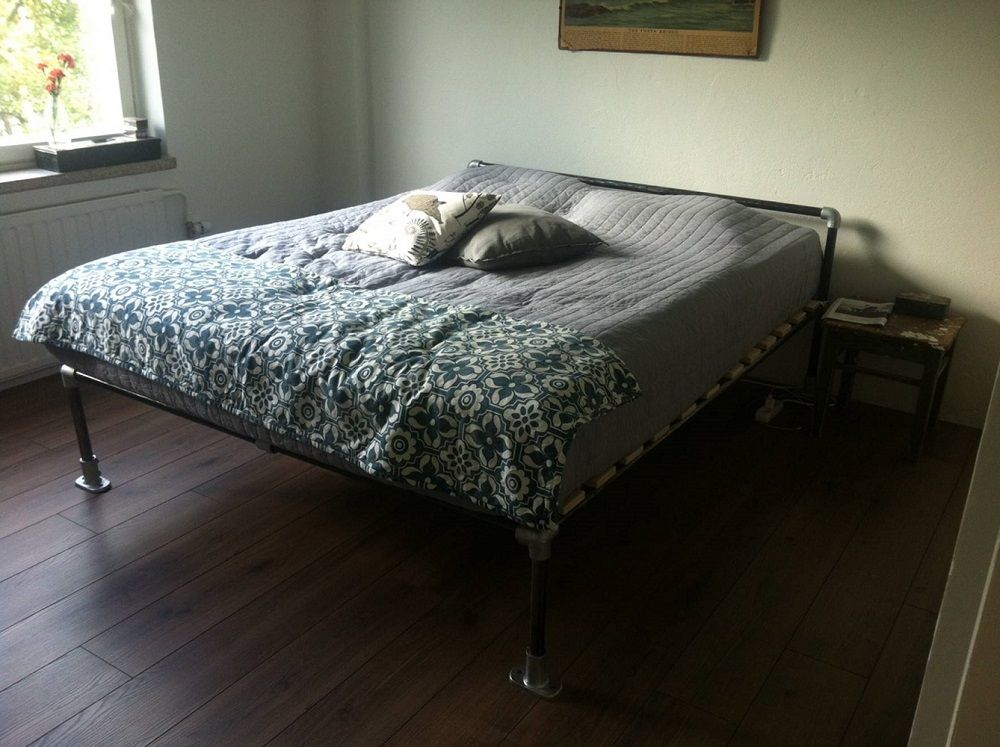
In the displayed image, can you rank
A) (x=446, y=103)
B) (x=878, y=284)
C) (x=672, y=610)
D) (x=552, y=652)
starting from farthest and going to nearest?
(x=446, y=103)
(x=878, y=284)
(x=672, y=610)
(x=552, y=652)

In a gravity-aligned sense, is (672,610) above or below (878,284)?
below

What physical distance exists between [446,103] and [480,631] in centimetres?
258

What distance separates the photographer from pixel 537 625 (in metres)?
1.93

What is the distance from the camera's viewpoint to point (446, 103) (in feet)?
13.2

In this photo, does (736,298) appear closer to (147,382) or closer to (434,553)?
(434,553)

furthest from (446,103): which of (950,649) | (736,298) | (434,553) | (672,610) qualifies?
(950,649)

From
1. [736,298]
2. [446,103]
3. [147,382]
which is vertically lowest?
[147,382]

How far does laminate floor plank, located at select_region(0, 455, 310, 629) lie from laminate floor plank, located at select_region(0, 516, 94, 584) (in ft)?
0.08

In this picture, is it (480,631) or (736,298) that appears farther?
(736,298)

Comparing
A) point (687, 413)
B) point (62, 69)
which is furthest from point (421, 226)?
point (62, 69)

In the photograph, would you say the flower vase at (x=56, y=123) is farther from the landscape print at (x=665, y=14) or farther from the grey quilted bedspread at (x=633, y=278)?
the landscape print at (x=665, y=14)

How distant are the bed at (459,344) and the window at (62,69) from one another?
43.0 inches

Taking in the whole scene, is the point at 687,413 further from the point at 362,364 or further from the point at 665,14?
the point at 665,14

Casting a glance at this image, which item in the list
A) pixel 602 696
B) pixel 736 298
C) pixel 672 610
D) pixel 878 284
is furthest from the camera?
pixel 878 284
